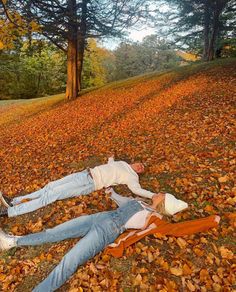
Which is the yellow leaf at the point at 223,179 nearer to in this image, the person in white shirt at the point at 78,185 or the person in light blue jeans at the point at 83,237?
the person in white shirt at the point at 78,185

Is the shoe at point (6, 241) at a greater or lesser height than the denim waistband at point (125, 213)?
lesser

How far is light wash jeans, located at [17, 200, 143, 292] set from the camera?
4.34 m

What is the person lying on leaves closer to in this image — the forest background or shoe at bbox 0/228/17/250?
shoe at bbox 0/228/17/250

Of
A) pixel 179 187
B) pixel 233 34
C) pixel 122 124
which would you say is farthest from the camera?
pixel 233 34

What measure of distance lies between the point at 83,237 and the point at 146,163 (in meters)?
3.82

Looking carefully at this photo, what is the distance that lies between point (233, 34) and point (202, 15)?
12.6ft

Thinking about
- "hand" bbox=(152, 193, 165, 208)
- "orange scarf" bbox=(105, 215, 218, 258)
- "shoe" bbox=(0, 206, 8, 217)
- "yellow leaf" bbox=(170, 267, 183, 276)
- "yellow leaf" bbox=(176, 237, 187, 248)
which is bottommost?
"shoe" bbox=(0, 206, 8, 217)

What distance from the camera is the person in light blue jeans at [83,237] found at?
14.3 ft

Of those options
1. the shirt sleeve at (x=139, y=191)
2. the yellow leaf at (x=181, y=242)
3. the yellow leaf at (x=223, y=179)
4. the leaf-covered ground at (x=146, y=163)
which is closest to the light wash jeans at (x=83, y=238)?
the leaf-covered ground at (x=146, y=163)

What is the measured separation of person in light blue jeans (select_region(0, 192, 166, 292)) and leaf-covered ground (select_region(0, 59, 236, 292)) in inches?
10.2

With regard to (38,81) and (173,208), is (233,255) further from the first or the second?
(38,81)

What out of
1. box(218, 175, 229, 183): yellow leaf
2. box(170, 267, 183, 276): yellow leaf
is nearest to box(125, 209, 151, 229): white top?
box(170, 267, 183, 276): yellow leaf

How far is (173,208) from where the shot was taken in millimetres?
5035

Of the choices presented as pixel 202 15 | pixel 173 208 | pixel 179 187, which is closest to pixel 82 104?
pixel 179 187
